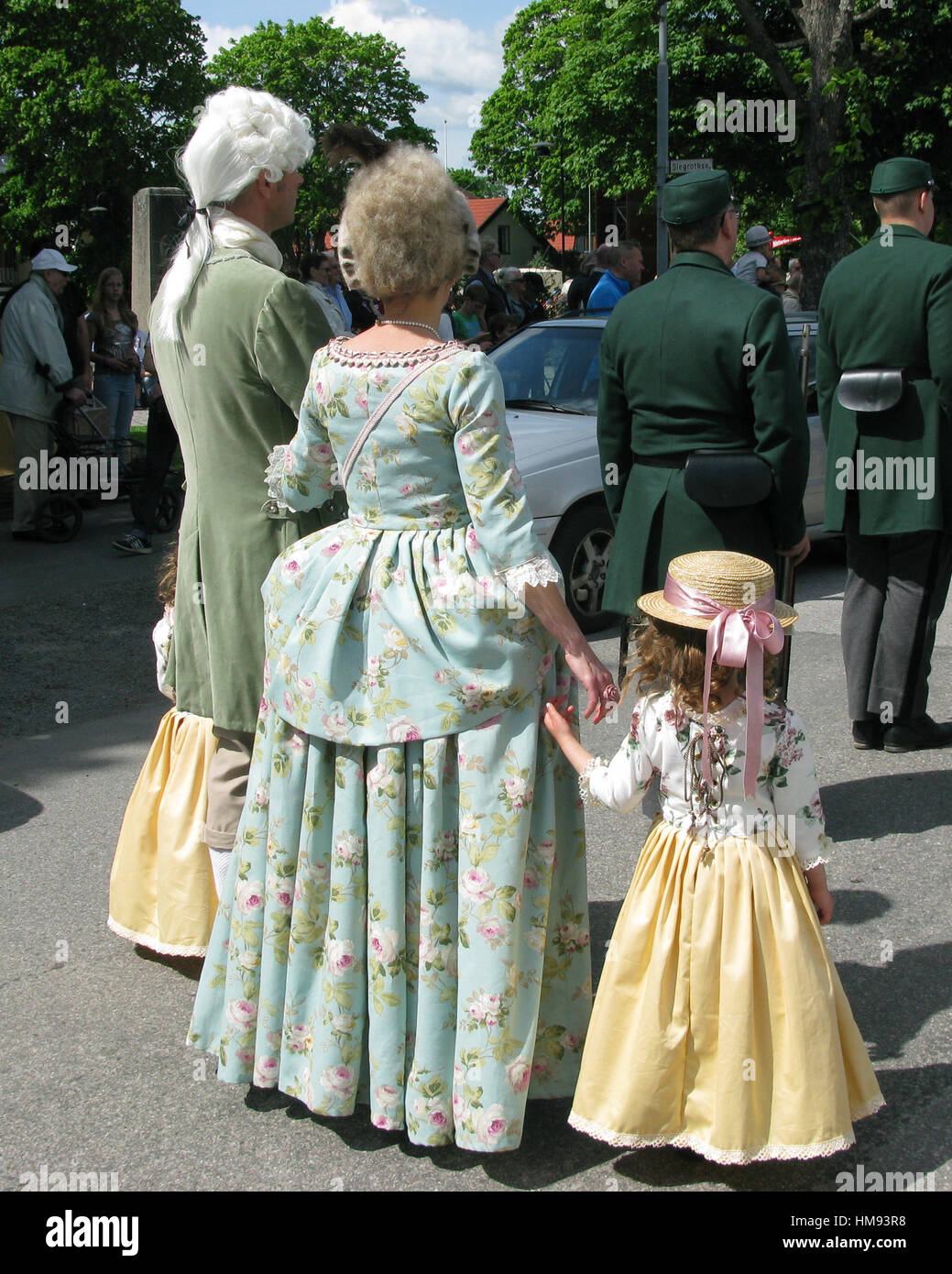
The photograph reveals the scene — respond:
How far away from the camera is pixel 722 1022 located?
2.62 metres

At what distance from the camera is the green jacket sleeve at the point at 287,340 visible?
10.1 ft

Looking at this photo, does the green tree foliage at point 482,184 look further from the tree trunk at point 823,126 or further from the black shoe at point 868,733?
the black shoe at point 868,733

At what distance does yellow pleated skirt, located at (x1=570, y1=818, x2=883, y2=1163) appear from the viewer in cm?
261

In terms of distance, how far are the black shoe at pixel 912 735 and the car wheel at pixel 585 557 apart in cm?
232

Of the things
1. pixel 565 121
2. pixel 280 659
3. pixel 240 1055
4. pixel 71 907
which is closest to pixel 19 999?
pixel 71 907

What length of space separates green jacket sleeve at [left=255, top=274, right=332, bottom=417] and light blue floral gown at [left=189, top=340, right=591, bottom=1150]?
25cm

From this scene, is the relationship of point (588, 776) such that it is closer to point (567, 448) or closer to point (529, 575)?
point (529, 575)

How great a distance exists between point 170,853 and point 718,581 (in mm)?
1781

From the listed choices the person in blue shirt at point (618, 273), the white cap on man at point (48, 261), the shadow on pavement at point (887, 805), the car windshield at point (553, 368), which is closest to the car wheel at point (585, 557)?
the car windshield at point (553, 368)

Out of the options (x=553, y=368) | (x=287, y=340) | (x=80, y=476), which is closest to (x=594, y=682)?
(x=287, y=340)

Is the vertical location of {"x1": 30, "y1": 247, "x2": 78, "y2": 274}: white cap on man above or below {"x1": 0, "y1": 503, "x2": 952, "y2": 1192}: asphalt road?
above

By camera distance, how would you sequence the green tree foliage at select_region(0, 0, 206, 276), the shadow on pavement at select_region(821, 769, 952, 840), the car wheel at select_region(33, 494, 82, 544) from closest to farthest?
the shadow on pavement at select_region(821, 769, 952, 840), the car wheel at select_region(33, 494, 82, 544), the green tree foliage at select_region(0, 0, 206, 276)

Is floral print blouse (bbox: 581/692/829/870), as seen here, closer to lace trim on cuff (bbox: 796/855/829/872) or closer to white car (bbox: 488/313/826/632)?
lace trim on cuff (bbox: 796/855/829/872)

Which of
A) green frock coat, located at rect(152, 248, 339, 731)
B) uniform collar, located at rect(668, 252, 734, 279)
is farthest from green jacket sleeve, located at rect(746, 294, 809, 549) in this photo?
green frock coat, located at rect(152, 248, 339, 731)
